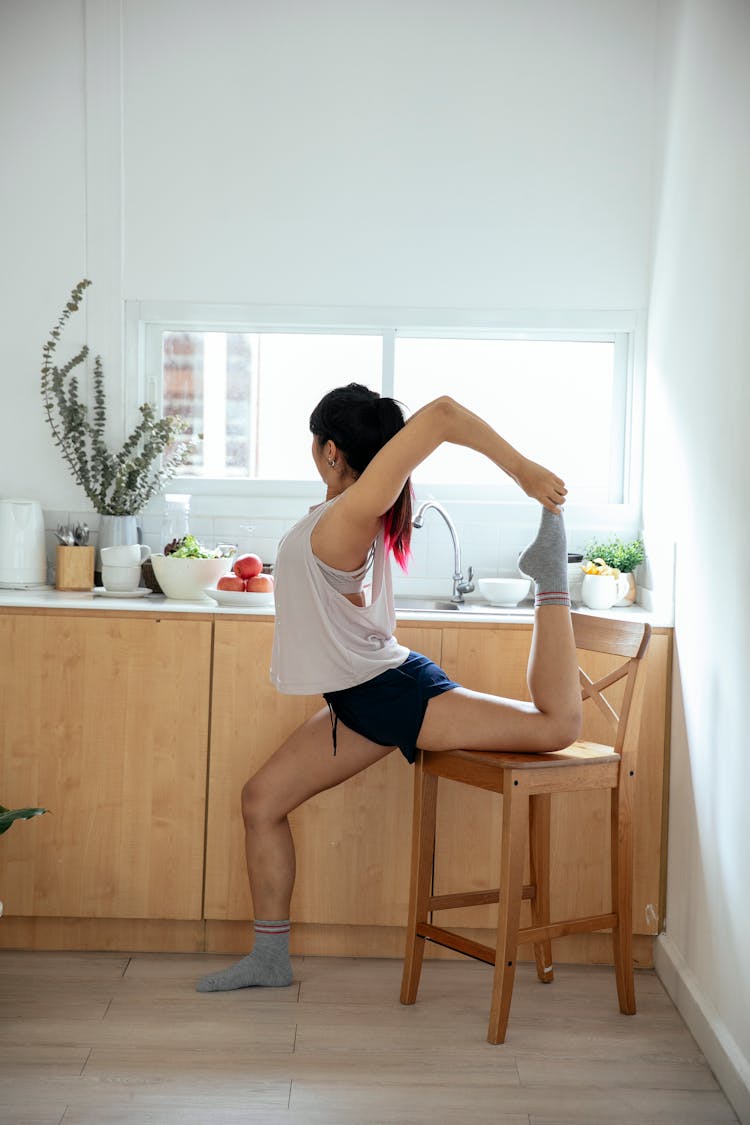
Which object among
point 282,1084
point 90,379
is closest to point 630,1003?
point 282,1084

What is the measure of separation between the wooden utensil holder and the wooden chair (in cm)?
131

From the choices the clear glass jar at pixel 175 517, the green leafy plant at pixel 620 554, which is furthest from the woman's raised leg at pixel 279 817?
the green leafy plant at pixel 620 554

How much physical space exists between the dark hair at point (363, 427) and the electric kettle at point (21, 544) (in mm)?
1278

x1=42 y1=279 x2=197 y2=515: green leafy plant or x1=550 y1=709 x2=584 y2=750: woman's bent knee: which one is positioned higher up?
x1=42 y1=279 x2=197 y2=515: green leafy plant

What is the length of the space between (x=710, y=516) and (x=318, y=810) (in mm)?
1258

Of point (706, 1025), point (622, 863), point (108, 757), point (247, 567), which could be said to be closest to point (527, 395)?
point (247, 567)

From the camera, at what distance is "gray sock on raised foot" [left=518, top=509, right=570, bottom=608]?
2482mm

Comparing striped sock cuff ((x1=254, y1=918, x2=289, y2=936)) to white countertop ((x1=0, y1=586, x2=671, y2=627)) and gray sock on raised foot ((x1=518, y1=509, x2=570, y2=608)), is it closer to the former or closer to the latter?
white countertop ((x1=0, y1=586, x2=671, y2=627))

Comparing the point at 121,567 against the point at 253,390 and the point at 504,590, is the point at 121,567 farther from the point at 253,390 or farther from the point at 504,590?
the point at 504,590

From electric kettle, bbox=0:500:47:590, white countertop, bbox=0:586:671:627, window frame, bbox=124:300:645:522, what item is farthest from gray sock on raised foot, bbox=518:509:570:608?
electric kettle, bbox=0:500:47:590

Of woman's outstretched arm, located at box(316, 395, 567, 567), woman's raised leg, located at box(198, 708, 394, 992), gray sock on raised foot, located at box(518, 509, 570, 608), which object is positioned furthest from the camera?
woman's raised leg, located at box(198, 708, 394, 992)

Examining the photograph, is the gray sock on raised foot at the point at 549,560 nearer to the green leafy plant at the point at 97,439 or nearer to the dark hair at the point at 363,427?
the dark hair at the point at 363,427

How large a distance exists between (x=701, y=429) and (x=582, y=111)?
4.43ft

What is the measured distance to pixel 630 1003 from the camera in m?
2.70
